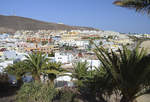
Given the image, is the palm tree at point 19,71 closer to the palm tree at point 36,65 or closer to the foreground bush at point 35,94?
the palm tree at point 36,65

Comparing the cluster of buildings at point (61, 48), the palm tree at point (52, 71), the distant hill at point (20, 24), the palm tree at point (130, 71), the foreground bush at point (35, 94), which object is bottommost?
the cluster of buildings at point (61, 48)

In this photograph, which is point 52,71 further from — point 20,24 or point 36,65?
point 20,24

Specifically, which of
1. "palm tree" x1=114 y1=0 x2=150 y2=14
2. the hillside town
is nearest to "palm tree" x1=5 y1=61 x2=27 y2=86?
the hillside town

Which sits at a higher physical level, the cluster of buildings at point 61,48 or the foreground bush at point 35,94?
the foreground bush at point 35,94

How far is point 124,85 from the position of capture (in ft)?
11.1

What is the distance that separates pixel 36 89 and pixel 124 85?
258 centimetres

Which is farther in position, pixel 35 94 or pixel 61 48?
pixel 61 48

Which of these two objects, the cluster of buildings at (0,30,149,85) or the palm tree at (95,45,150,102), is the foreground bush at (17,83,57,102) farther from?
the palm tree at (95,45,150,102)

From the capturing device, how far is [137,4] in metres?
4.20

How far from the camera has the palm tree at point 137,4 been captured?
4.05 metres

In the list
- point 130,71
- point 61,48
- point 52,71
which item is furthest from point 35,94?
point 61,48

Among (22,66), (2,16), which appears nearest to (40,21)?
(2,16)

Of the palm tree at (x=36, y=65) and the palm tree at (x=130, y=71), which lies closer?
the palm tree at (x=130, y=71)

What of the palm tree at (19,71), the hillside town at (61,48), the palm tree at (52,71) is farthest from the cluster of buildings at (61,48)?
the palm tree at (19,71)
